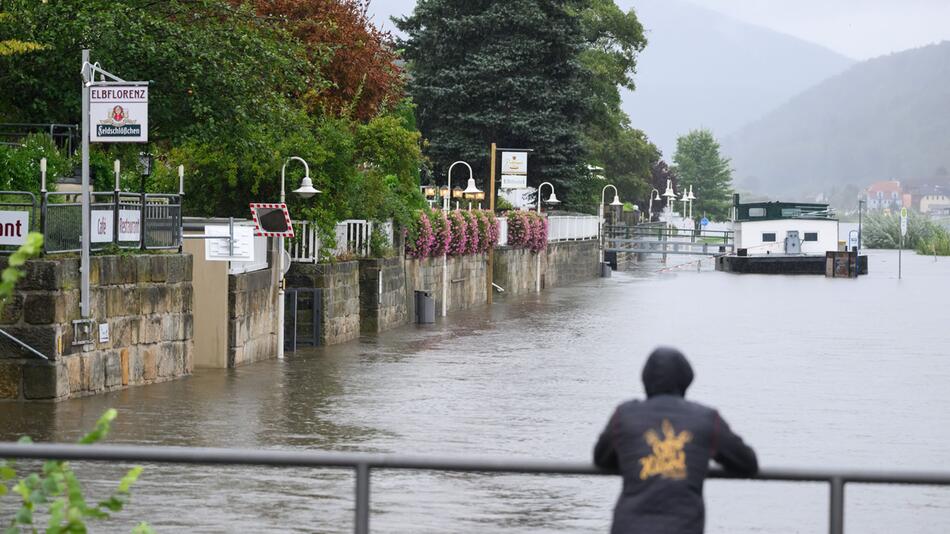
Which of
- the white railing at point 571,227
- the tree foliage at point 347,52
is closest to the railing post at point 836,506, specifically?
the tree foliage at point 347,52

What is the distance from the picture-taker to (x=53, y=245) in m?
19.7

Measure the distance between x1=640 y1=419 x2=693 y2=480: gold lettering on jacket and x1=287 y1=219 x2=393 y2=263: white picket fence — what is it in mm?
23861

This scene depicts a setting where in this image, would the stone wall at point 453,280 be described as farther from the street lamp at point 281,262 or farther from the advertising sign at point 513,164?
the street lamp at point 281,262

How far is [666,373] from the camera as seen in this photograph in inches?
221

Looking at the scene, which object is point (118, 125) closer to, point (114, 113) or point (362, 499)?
point (114, 113)

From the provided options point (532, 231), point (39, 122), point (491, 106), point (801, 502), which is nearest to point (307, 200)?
point (39, 122)

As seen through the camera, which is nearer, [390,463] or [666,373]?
[390,463]

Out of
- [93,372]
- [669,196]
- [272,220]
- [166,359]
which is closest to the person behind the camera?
[93,372]

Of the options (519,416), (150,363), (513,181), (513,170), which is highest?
(513,170)

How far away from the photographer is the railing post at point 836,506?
17.5 feet

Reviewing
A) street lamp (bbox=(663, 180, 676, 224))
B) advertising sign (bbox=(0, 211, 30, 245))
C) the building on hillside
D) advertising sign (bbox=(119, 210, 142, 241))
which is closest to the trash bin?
advertising sign (bbox=(119, 210, 142, 241))

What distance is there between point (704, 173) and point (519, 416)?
140291mm

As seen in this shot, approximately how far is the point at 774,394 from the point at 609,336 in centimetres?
1180

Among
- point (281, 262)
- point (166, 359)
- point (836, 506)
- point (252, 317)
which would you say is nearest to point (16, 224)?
point (166, 359)
